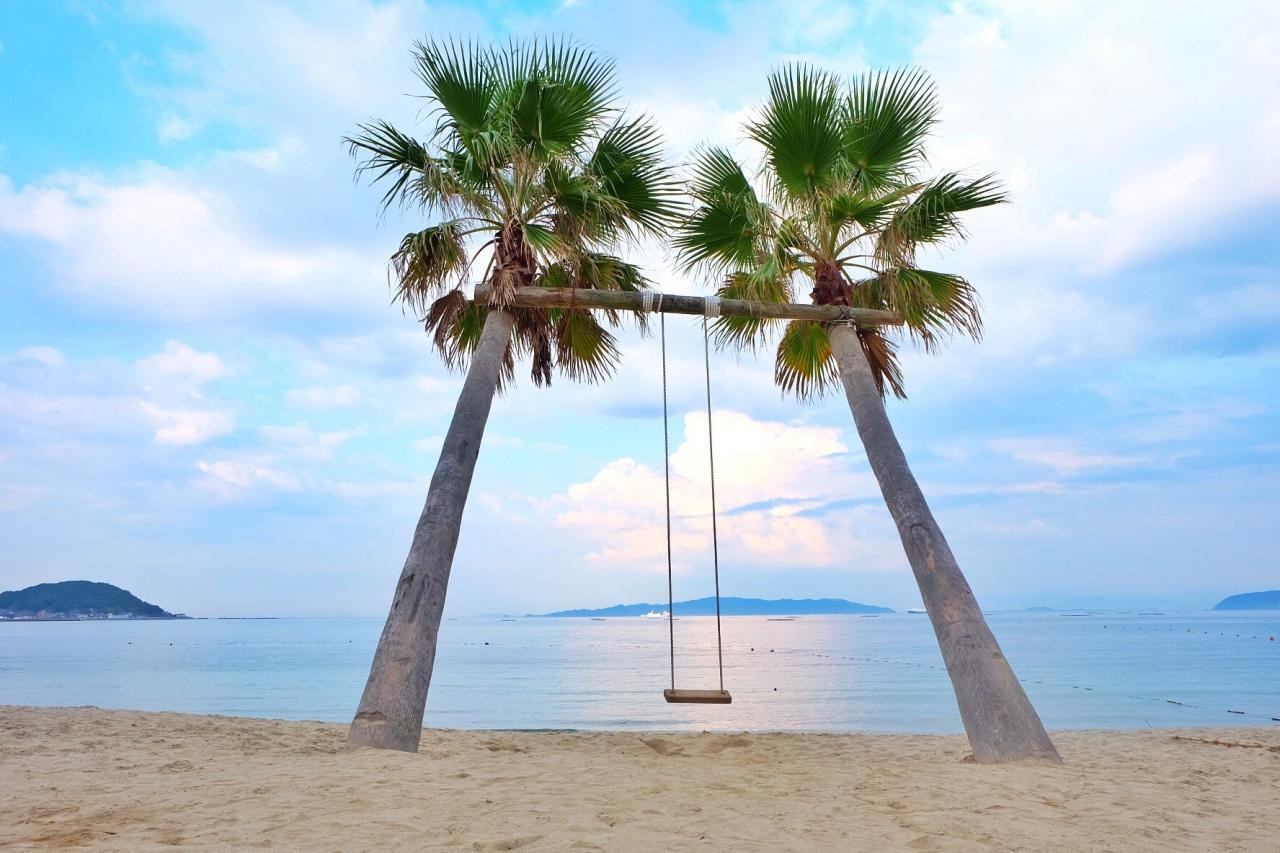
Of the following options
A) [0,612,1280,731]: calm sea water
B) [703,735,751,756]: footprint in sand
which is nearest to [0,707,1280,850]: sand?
[703,735,751,756]: footprint in sand

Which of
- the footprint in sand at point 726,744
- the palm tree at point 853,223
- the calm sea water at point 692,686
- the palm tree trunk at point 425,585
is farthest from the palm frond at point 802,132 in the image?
the calm sea water at point 692,686

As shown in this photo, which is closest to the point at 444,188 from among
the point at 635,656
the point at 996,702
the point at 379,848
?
the point at 379,848

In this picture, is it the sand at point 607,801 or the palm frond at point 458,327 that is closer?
the sand at point 607,801

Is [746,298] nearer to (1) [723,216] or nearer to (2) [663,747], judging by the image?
(1) [723,216]

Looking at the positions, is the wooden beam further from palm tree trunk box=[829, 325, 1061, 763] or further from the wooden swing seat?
the wooden swing seat

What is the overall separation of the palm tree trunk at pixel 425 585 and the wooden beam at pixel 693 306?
70 centimetres

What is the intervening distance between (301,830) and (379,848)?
0.55 m

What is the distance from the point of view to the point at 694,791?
581 cm

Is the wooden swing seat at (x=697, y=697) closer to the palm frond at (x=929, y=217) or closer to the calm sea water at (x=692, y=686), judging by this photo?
the palm frond at (x=929, y=217)

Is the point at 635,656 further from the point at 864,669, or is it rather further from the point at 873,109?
the point at 873,109

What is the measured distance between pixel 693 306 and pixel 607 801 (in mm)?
5637

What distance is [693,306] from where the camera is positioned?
9.46 metres

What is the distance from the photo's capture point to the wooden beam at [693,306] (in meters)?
9.16

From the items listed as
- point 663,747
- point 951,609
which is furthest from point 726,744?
point 951,609
